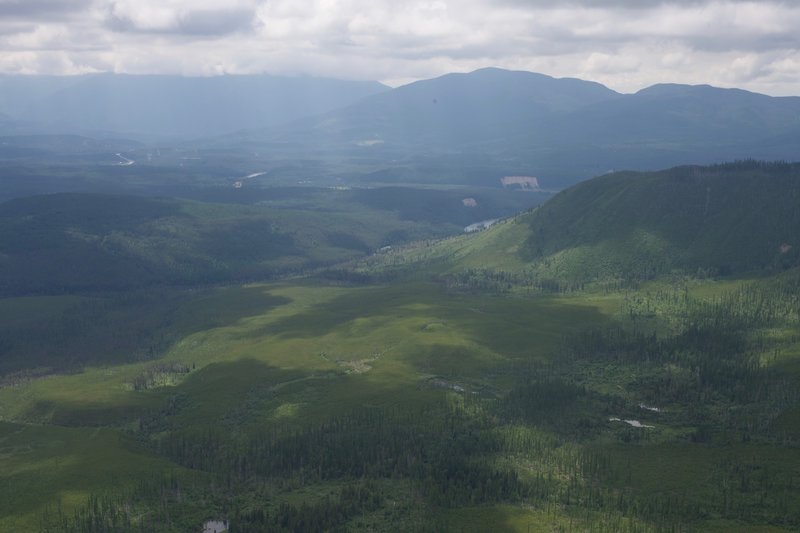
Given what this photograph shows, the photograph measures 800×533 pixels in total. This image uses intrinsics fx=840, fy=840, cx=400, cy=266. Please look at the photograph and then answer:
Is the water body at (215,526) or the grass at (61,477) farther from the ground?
the grass at (61,477)

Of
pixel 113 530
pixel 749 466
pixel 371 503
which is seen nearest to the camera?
pixel 113 530

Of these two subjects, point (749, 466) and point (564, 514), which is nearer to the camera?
point (564, 514)

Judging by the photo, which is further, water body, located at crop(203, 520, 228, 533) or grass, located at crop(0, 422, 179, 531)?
grass, located at crop(0, 422, 179, 531)

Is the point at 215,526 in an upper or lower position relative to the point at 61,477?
lower

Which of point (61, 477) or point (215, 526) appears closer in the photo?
point (215, 526)

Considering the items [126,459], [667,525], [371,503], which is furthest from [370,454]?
[667,525]

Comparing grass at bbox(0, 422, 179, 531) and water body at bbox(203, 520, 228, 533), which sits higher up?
grass at bbox(0, 422, 179, 531)

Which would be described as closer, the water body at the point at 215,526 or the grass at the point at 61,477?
the water body at the point at 215,526

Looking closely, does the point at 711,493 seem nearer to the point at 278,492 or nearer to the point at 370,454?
the point at 370,454

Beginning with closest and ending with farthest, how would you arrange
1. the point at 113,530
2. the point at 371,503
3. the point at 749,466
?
1. the point at 113,530
2. the point at 371,503
3. the point at 749,466

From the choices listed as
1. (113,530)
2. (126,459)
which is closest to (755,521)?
(113,530)

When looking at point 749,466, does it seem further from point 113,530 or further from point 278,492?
point 113,530
